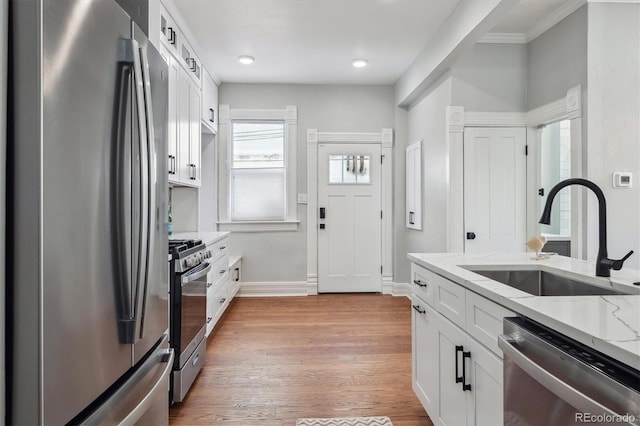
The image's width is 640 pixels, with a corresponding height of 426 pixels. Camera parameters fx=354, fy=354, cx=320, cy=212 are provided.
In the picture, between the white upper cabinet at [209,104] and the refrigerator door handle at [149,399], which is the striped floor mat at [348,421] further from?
the white upper cabinet at [209,104]

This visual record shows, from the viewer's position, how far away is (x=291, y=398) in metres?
2.21

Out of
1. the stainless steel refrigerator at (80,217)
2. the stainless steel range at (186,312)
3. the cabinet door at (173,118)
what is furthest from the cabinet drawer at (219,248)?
the stainless steel refrigerator at (80,217)

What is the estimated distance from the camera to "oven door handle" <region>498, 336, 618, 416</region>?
2.48ft

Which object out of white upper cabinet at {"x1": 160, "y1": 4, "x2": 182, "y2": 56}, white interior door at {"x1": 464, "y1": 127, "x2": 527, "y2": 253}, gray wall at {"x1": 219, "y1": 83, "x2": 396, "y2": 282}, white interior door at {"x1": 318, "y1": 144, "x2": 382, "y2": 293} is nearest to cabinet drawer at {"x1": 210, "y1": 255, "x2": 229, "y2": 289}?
gray wall at {"x1": 219, "y1": 83, "x2": 396, "y2": 282}

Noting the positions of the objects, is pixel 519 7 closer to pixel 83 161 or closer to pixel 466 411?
pixel 466 411

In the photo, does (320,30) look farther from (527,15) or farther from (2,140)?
(2,140)

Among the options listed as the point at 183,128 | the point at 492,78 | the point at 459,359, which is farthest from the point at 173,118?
the point at 492,78

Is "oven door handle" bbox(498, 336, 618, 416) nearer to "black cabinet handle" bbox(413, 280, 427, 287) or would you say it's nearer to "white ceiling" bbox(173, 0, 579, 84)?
"black cabinet handle" bbox(413, 280, 427, 287)

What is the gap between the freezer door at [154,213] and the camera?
3.70 feet

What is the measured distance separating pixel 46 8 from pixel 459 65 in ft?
11.2

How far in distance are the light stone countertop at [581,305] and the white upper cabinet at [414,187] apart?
2465 mm

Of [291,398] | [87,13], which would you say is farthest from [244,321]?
[87,13]

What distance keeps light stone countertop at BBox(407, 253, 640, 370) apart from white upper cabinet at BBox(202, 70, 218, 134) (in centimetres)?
314

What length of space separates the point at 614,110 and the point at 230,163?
392cm
